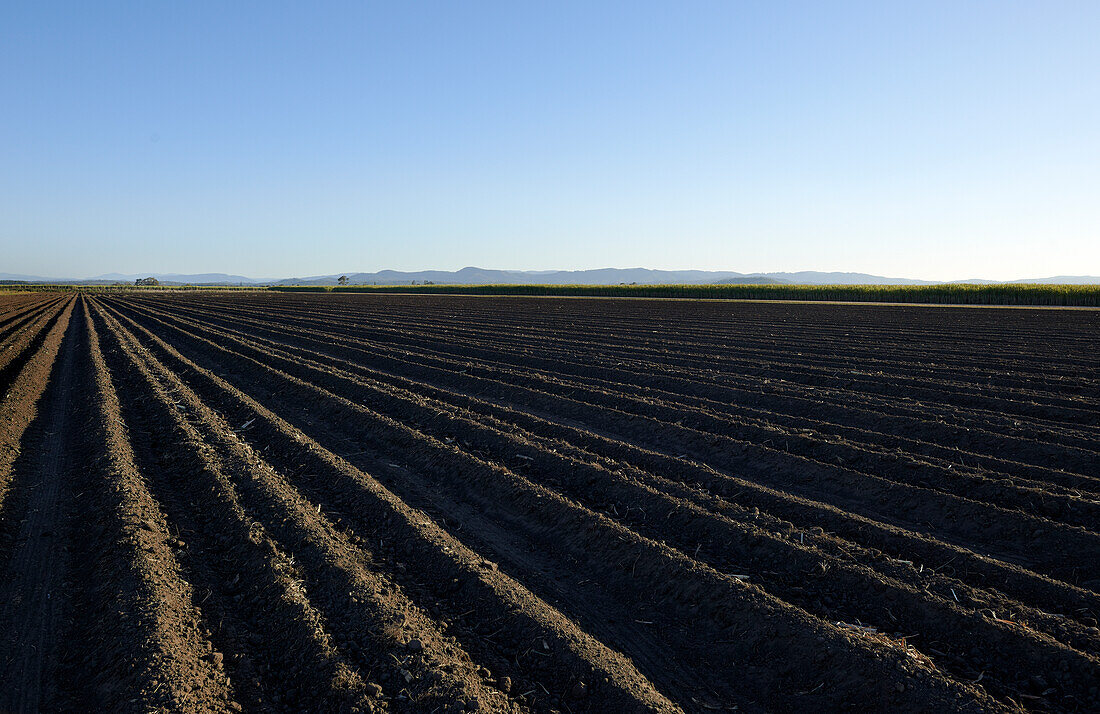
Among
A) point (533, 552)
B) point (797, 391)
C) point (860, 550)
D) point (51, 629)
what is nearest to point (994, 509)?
point (860, 550)

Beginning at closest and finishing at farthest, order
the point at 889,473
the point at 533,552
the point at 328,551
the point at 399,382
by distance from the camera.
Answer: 1. the point at 328,551
2. the point at 533,552
3. the point at 889,473
4. the point at 399,382

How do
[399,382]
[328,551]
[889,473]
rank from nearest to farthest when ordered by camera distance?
[328,551], [889,473], [399,382]

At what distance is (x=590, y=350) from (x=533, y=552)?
1238 cm

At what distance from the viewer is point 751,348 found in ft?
59.0

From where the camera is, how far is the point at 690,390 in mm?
11898

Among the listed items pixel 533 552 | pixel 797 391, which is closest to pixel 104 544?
pixel 533 552

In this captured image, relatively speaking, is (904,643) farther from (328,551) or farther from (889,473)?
(328,551)

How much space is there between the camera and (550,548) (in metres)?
5.57

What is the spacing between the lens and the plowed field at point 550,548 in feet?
12.1

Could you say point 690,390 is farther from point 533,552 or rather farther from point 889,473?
point 533,552

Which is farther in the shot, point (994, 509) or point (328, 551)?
point (994, 509)

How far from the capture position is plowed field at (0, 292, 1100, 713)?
12.1 ft

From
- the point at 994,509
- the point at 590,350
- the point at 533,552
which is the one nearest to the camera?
the point at 533,552

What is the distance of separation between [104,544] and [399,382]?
7741mm
